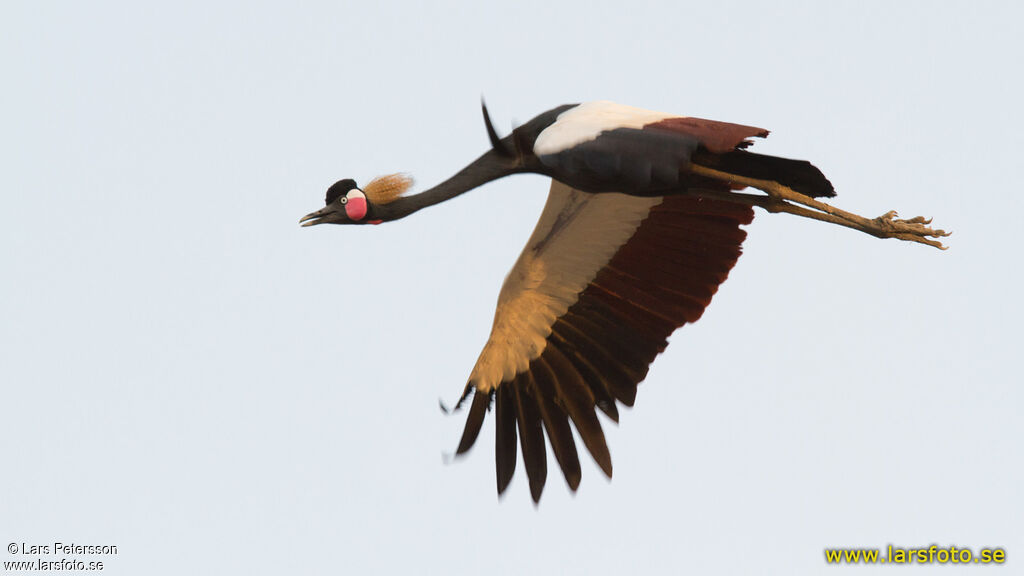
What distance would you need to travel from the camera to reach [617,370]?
364 inches

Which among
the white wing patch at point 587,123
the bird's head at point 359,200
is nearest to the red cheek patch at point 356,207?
the bird's head at point 359,200

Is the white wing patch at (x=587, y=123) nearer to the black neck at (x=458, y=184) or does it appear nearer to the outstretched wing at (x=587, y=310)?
the black neck at (x=458, y=184)

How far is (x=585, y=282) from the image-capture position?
30.9 ft

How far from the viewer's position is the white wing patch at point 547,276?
921cm

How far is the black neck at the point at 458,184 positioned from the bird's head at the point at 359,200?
0.12 feet

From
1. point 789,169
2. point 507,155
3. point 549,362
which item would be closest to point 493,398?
point 549,362

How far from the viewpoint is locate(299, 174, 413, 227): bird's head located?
8578 mm

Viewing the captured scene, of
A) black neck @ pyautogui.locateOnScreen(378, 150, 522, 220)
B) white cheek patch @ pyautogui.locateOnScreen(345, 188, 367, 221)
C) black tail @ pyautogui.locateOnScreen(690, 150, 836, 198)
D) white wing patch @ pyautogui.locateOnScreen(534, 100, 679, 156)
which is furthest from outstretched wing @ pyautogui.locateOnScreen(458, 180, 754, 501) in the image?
white cheek patch @ pyautogui.locateOnScreen(345, 188, 367, 221)

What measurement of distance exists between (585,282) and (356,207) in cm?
160

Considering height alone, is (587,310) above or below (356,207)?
below

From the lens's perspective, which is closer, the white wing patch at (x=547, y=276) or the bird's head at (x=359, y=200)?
the bird's head at (x=359, y=200)

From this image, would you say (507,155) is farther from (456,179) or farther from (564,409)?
(564,409)

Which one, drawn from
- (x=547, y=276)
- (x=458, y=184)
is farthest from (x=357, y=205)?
(x=547, y=276)

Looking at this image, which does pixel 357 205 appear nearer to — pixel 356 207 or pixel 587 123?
pixel 356 207
